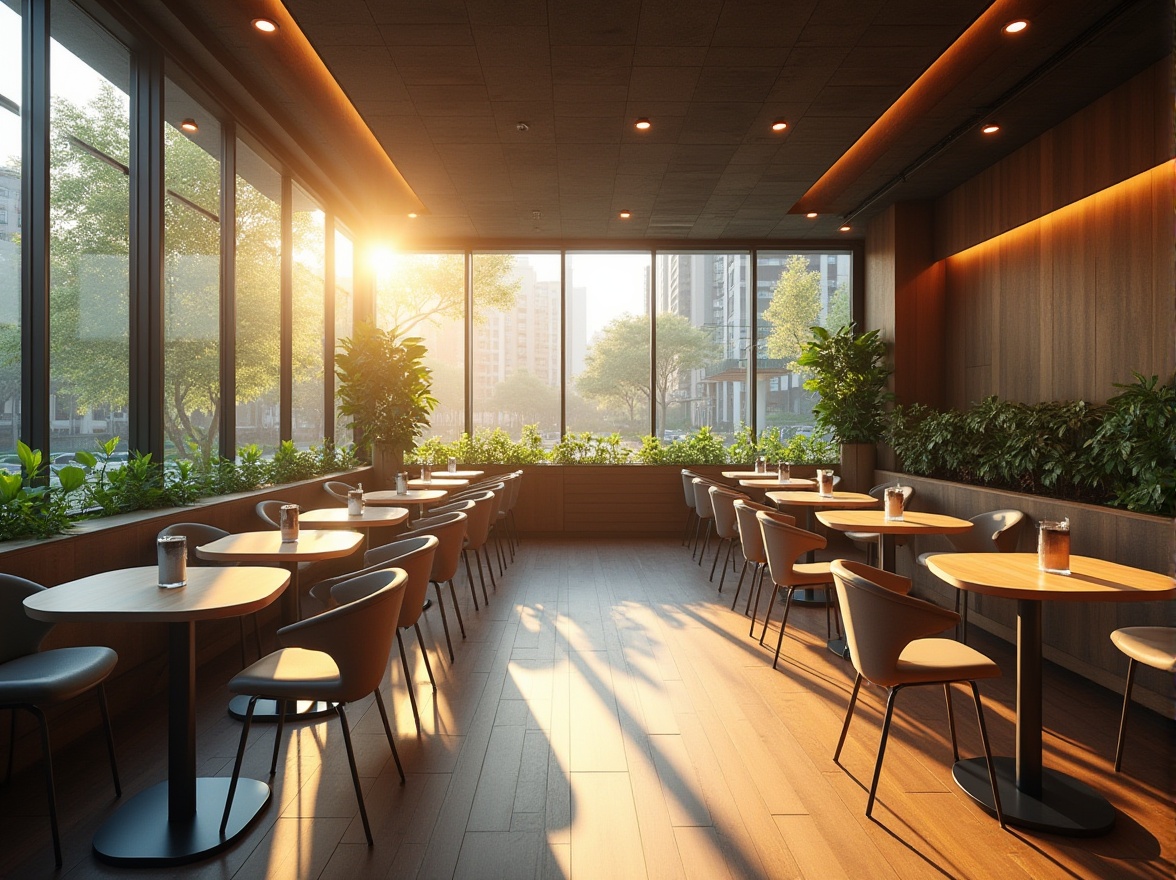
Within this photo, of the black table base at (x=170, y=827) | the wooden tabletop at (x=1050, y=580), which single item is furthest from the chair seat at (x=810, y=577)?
the black table base at (x=170, y=827)

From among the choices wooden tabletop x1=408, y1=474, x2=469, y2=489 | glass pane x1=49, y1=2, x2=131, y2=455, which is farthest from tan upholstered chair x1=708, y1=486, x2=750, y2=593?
glass pane x1=49, y1=2, x2=131, y2=455

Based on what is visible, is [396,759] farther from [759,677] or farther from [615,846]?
[759,677]

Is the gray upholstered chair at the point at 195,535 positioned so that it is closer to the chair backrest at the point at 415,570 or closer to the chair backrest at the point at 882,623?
the chair backrest at the point at 415,570

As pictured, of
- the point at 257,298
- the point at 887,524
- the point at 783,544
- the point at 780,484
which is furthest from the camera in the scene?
the point at 780,484

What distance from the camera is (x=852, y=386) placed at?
8562 millimetres

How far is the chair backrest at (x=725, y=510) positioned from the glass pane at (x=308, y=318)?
398cm

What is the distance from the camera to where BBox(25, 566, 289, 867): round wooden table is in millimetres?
2457

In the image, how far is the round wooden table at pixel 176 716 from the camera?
96.7 inches

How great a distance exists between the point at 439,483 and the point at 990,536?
4.78 m

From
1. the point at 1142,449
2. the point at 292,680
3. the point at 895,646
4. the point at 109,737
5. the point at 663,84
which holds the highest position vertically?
the point at 663,84

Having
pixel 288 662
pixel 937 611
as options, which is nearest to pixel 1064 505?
pixel 937 611

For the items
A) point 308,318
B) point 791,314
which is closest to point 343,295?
point 308,318

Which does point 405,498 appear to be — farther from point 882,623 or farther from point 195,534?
point 882,623

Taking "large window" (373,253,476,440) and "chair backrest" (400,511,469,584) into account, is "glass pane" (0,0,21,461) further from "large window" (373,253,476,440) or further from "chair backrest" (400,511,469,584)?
"large window" (373,253,476,440)
